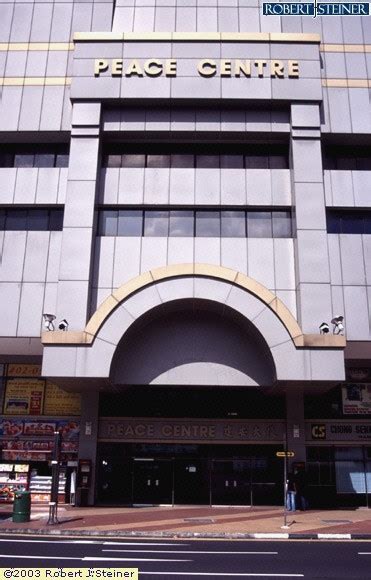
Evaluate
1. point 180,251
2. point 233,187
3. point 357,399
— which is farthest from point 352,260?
point 180,251

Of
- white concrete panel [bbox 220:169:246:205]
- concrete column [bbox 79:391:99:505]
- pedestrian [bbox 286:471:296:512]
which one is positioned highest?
white concrete panel [bbox 220:169:246:205]

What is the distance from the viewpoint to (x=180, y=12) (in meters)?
27.8

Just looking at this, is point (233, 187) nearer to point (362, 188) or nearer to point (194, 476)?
point (362, 188)

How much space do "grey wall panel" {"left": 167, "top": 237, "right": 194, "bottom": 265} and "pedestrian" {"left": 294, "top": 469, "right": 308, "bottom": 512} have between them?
10636 millimetres

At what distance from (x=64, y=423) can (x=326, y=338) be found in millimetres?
13330

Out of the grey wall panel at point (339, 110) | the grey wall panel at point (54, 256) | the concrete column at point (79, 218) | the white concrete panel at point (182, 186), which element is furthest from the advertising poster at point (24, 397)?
the grey wall panel at point (339, 110)

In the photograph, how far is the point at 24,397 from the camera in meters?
26.4

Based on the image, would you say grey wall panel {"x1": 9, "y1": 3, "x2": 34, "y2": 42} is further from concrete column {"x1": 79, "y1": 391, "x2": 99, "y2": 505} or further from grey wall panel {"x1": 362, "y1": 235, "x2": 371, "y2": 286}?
grey wall panel {"x1": 362, "y1": 235, "x2": 371, "y2": 286}

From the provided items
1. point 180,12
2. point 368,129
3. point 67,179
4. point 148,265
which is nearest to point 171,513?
point 148,265

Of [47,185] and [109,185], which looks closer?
[109,185]

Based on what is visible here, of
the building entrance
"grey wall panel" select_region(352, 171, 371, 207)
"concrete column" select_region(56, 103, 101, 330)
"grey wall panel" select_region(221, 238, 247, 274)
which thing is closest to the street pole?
Answer: "concrete column" select_region(56, 103, 101, 330)

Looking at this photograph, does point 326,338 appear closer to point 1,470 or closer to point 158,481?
point 158,481

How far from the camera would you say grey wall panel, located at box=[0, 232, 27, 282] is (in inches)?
949

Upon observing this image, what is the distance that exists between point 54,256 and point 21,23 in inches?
512
